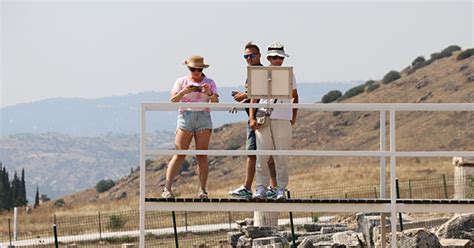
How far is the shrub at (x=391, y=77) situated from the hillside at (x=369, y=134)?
0.65 metres

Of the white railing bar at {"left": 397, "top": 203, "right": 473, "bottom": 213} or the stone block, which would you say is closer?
the white railing bar at {"left": 397, "top": 203, "right": 473, "bottom": 213}

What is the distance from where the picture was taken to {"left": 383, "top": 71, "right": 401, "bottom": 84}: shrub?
362ft

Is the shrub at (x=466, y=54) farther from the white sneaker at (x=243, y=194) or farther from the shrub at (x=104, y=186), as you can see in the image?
the white sneaker at (x=243, y=194)

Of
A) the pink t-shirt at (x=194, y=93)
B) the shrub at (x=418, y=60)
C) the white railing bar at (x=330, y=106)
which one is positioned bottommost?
the white railing bar at (x=330, y=106)

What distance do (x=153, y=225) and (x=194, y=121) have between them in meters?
21.3

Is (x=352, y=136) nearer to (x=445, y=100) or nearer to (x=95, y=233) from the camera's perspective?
(x=445, y=100)

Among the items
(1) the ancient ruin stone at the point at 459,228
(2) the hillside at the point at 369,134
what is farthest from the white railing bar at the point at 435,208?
(2) the hillside at the point at 369,134

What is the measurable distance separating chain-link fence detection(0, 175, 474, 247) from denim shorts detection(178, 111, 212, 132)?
1221 cm

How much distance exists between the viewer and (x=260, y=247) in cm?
2239

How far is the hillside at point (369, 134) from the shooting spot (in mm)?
79938

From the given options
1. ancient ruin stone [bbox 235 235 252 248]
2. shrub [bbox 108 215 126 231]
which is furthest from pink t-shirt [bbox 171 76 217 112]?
shrub [bbox 108 215 126 231]

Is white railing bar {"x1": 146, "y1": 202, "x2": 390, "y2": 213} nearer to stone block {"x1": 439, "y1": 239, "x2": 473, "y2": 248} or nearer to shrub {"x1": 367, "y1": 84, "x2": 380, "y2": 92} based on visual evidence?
stone block {"x1": 439, "y1": 239, "x2": 473, "y2": 248}

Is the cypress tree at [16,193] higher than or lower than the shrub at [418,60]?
lower

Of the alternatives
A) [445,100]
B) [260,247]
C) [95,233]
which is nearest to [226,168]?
[445,100]
